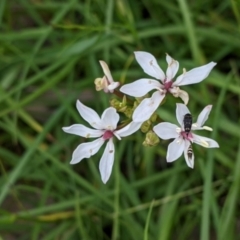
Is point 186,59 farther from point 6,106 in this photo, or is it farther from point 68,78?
point 6,106

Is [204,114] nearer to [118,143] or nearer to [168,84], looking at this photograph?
[168,84]

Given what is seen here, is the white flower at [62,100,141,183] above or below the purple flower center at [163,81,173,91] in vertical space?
below

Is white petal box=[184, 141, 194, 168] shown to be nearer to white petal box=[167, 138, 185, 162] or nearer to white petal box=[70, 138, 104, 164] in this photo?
white petal box=[167, 138, 185, 162]

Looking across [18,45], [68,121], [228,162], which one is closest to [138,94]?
[228,162]

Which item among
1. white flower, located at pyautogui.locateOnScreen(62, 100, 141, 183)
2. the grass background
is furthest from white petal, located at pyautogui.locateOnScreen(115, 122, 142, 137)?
the grass background

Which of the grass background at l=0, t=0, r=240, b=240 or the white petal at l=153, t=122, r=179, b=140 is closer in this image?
the white petal at l=153, t=122, r=179, b=140

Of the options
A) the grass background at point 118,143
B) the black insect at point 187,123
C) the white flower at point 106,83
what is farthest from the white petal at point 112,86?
the grass background at point 118,143

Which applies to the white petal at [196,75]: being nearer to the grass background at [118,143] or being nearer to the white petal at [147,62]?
the white petal at [147,62]
